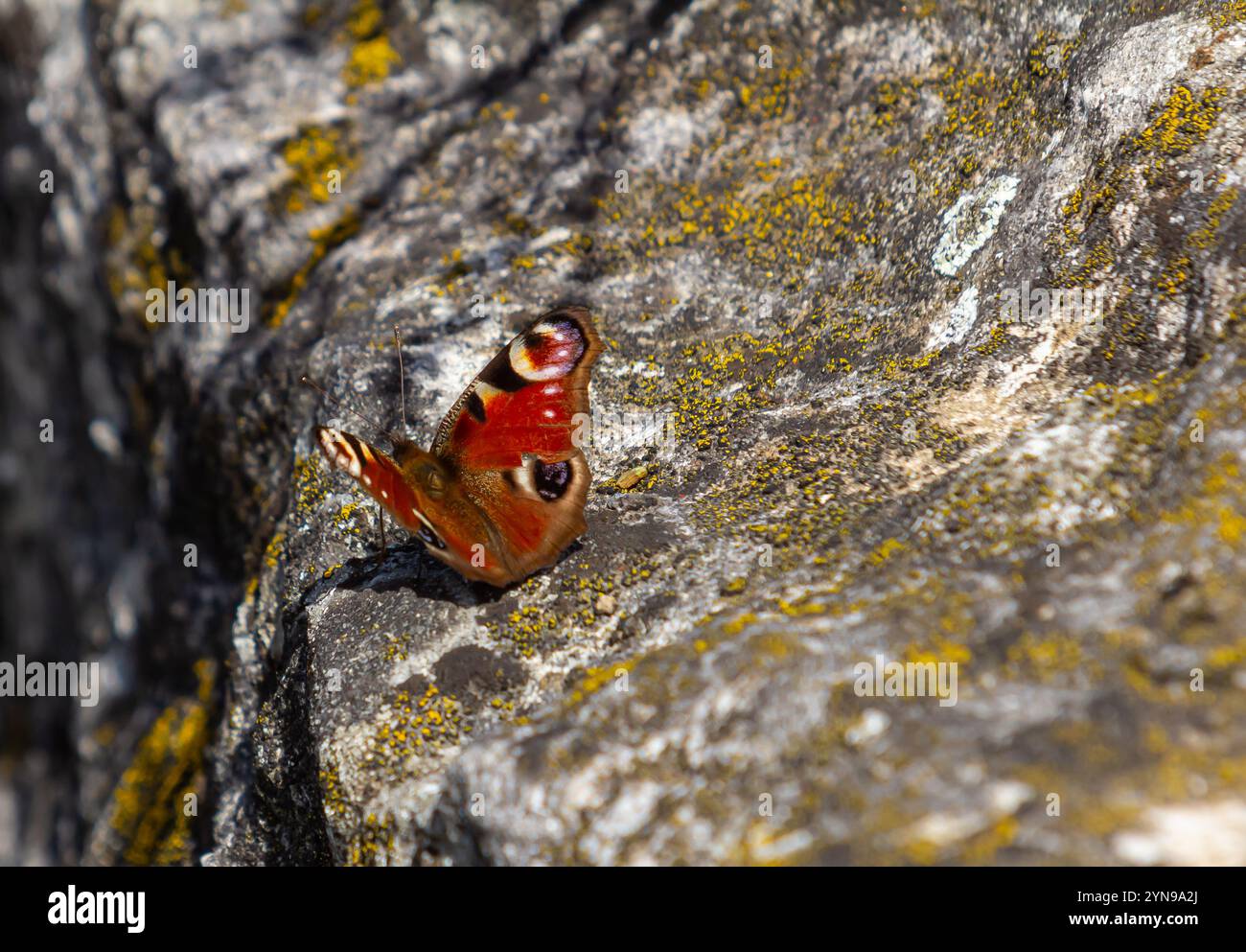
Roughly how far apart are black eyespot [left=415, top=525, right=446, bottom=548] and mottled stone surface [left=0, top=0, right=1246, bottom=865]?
351 millimetres

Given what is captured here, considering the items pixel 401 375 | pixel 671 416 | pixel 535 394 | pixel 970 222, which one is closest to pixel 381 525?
pixel 401 375

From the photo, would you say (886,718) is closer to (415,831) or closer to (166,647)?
(415,831)

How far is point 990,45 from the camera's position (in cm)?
449

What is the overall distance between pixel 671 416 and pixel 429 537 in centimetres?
136

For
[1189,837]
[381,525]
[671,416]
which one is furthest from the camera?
[671,416]

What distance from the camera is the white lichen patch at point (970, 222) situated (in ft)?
13.3

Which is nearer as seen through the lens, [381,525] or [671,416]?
[381,525]

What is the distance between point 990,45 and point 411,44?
11.1 ft

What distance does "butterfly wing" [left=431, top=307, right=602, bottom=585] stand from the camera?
3750mm

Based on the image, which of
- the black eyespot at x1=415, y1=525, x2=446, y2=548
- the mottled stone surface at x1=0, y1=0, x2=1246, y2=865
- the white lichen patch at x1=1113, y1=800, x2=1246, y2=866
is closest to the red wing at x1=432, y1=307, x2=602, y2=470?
the mottled stone surface at x1=0, y1=0, x2=1246, y2=865

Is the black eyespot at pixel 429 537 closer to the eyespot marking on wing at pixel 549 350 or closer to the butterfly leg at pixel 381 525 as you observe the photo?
the butterfly leg at pixel 381 525

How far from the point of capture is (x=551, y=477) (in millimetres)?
3730

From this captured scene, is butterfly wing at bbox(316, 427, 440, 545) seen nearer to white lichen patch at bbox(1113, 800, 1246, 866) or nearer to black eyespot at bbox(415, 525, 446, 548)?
black eyespot at bbox(415, 525, 446, 548)

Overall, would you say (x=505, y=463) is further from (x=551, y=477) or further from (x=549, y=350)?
(x=549, y=350)
